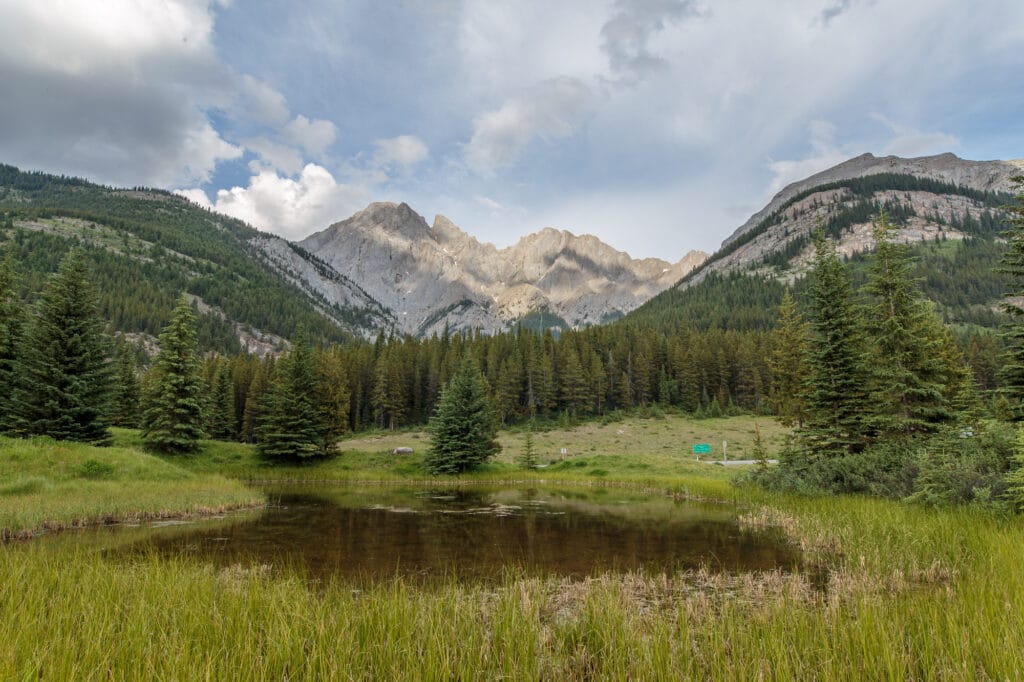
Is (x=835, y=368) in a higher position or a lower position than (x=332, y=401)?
higher

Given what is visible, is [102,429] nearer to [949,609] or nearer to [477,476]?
[477,476]

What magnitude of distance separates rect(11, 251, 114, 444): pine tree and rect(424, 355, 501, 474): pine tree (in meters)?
26.1

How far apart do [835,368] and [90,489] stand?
37.3 metres

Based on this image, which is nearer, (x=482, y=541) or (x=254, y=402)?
(x=482, y=541)

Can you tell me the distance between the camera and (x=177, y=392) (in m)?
43.8

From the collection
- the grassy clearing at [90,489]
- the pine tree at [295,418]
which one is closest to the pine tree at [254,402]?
the pine tree at [295,418]

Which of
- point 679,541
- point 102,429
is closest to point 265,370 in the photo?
point 102,429

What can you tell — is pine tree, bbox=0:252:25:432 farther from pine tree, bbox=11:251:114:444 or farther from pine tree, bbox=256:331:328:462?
pine tree, bbox=256:331:328:462

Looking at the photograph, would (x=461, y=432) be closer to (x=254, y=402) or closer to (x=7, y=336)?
(x=7, y=336)

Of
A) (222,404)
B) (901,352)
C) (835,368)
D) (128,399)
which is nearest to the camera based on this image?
(901,352)

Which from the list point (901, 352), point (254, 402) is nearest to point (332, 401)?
point (254, 402)

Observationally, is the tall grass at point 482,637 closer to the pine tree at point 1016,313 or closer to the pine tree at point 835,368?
the pine tree at point 1016,313

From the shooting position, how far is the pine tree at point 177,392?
4266cm

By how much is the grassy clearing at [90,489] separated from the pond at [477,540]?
333 cm
